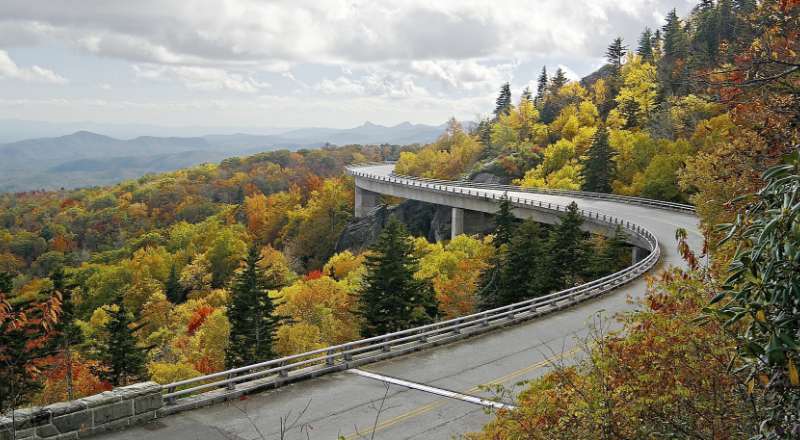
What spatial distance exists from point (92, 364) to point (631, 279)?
30240 millimetres

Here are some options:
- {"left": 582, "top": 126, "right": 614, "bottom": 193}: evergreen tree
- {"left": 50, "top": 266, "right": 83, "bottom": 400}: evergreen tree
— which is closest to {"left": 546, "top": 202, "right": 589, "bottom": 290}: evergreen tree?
{"left": 50, "top": 266, "right": 83, "bottom": 400}: evergreen tree

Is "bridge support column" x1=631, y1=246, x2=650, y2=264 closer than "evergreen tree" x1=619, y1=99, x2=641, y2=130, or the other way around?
"bridge support column" x1=631, y1=246, x2=650, y2=264

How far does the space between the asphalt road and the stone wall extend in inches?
11.7

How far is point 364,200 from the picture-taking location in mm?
111812

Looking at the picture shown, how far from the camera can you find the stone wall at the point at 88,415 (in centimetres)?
1237

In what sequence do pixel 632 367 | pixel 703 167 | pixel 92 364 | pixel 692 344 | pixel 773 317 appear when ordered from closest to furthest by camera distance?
pixel 773 317
pixel 692 344
pixel 632 367
pixel 703 167
pixel 92 364

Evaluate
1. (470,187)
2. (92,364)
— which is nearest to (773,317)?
(92,364)

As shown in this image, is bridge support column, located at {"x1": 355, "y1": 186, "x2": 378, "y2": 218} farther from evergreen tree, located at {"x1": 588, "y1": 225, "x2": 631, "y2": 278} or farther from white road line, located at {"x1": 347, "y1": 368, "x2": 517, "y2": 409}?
white road line, located at {"x1": 347, "y1": 368, "x2": 517, "y2": 409}

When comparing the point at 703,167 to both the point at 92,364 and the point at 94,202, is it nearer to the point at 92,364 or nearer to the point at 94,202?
the point at 92,364

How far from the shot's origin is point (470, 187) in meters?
89.4

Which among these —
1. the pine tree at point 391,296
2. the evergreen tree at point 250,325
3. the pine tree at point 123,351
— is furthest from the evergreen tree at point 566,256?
the pine tree at point 123,351

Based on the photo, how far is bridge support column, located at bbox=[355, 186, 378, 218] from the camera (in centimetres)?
11125

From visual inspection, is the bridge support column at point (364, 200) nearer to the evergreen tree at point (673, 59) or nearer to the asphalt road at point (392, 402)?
the evergreen tree at point (673, 59)

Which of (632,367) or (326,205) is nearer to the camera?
(632,367)
